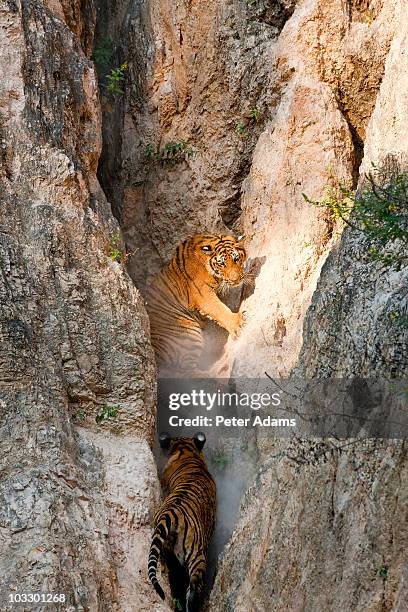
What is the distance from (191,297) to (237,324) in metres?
0.88

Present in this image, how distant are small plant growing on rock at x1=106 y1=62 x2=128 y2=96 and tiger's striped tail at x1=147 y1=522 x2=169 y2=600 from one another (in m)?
4.58

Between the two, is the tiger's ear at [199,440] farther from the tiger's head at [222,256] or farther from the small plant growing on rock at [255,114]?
the small plant growing on rock at [255,114]

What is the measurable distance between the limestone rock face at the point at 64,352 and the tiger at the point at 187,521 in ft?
0.54

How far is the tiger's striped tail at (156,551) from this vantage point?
6.82 m

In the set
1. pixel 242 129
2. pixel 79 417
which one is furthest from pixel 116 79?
pixel 79 417

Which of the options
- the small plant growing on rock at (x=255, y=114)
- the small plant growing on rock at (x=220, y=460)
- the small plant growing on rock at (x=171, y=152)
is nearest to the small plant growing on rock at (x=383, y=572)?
the small plant growing on rock at (x=220, y=460)

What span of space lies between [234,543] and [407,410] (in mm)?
1654

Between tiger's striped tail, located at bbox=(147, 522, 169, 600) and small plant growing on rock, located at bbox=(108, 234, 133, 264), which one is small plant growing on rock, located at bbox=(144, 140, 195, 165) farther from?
tiger's striped tail, located at bbox=(147, 522, 169, 600)

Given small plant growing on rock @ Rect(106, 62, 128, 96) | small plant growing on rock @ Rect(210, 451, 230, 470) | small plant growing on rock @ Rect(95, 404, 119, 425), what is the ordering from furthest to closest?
small plant growing on rock @ Rect(106, 62, 128, 96), small plant growing on rock @ Rect(210, 451, 230, 470), small plant growing on rock @ Rect(95, 404, 119, 425)

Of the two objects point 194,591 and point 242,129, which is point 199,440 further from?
point 242,129

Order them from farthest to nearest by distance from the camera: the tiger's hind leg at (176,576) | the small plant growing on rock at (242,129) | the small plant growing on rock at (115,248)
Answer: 1. the small plant growing on rock at (242,129)
2. the small plant growing on rock at (115,248)
3. the tiger's hind leg at (176,576)

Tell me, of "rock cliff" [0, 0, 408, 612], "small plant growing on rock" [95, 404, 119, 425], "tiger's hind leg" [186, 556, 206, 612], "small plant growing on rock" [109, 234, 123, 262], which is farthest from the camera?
"small plant growing on rock" [109, 234, 123, 262]

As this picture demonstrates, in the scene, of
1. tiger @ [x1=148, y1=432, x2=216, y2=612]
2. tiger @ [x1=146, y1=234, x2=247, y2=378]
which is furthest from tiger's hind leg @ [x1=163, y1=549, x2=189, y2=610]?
tiger @ [x1=146, y1=234, x2=247, y2=378]

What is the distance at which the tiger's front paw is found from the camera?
29.8ft
